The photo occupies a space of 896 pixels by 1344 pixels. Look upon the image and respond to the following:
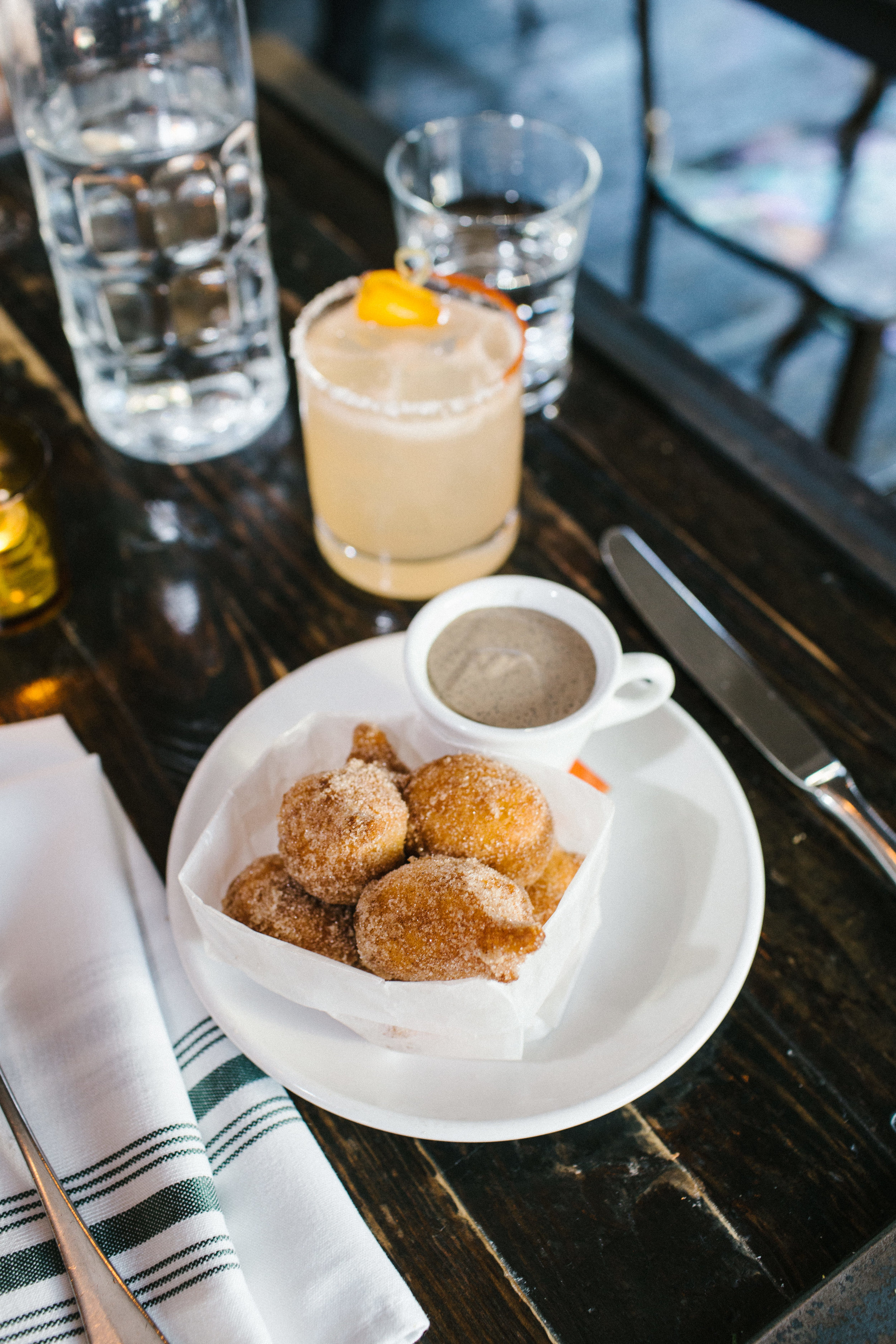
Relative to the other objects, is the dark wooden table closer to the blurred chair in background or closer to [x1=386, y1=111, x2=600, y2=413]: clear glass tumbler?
[x1=386, y1=111, x2=600, y2=413]: clear glass tumbler

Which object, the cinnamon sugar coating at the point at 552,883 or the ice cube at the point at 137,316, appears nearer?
the cinnamon sugar coating at the point at 552,883

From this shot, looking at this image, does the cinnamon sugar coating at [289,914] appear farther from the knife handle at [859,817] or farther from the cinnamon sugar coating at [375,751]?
the knife handle at [859,817]

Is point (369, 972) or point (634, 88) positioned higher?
point (369, 972)

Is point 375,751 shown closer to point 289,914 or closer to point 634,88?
point 289,914

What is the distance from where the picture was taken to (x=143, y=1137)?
0.56 metres

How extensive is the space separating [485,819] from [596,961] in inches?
4.7

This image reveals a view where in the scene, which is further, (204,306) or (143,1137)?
(204,306)

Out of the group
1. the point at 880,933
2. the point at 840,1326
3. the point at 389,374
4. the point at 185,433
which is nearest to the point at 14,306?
the point at 185,433

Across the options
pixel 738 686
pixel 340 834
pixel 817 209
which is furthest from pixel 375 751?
pixel 817 209

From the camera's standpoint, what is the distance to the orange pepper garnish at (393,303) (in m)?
0.78

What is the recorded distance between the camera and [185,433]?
104 centimetres

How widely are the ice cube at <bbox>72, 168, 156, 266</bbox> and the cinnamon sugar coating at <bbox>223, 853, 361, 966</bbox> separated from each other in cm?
64

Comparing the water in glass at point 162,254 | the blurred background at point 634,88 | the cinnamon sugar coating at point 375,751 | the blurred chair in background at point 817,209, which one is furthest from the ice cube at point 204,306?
the blurred background at point 634,88

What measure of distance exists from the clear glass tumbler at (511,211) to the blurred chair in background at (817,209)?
0.60 meters
